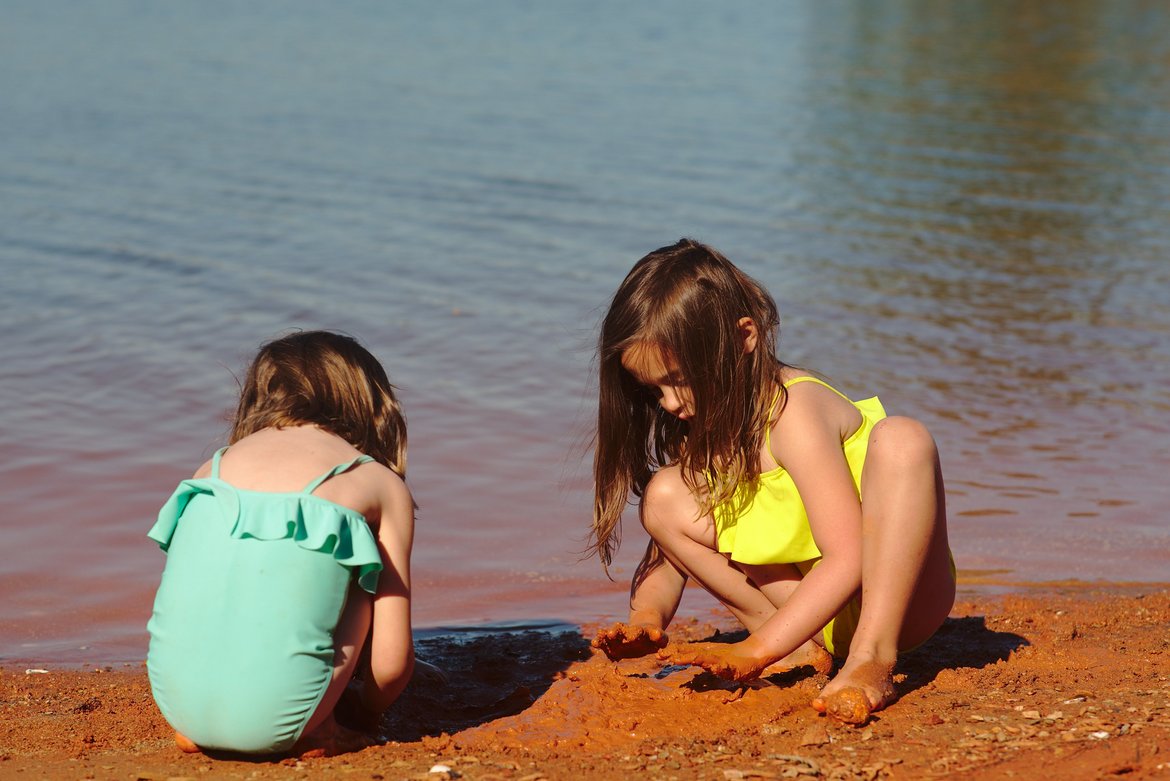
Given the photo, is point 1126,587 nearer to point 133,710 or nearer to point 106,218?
point 133,710

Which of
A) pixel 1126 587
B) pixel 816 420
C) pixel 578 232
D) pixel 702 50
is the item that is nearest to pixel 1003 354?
pixel 1126 587

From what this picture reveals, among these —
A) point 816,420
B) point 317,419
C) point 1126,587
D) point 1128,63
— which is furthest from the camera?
point 1128,63

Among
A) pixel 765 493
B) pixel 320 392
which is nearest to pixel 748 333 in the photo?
pixel 765 493

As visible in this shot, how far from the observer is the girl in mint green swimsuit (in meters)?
2.54

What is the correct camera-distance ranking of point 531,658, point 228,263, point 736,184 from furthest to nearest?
point 736,184, point 228,263, point 531,658

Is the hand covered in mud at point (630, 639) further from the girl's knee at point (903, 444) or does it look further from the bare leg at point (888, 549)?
the girl's knee at point (903, 444)

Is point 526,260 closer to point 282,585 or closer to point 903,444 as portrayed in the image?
point 903,444

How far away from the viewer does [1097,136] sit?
45.6 ft

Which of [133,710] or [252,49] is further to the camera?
[252,49]

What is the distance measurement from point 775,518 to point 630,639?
45 cm

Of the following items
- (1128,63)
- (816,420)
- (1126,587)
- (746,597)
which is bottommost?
(1126,587)

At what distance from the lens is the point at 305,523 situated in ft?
8.38

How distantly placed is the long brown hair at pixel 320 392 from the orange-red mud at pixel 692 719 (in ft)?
2.26

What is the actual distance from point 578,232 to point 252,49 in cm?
1135
